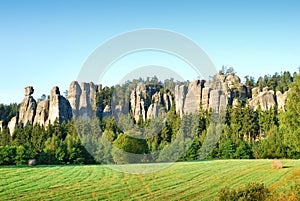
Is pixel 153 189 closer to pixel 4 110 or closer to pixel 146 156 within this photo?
pixel 146 156

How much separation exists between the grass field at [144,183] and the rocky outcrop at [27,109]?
4475 cm

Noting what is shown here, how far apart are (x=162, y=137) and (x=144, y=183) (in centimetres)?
547

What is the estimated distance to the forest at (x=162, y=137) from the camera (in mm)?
28281

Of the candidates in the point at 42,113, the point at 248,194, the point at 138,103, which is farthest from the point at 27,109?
the point at 248,194

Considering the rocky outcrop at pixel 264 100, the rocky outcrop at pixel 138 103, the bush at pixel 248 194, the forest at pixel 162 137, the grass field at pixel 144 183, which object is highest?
the rocky outcrop at pixel 264 100

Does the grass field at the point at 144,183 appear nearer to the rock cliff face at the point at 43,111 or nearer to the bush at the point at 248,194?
the bush at the point at 248,194

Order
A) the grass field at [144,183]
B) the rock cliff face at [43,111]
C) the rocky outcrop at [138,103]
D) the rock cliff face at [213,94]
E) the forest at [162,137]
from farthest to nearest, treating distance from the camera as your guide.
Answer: the rock cliff face at [43,111] → the rock cliff face at [213,94] → the rocky outcrop at [138,103] → the forest at [162,137] → the grass field at [144,183]

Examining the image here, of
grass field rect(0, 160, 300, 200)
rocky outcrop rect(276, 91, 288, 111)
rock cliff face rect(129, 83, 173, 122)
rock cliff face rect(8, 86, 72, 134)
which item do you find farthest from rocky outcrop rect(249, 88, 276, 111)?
grass field rect(0, 160, 300, 200)

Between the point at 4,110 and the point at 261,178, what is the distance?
69636mm

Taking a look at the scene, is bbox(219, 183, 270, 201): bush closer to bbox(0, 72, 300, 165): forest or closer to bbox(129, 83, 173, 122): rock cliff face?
bbox(0, 72, 300, 165): forest

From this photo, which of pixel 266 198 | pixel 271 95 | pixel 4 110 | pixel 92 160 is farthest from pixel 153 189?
pixel 4 110

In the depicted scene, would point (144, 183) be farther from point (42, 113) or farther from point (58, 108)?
point (42, 113)

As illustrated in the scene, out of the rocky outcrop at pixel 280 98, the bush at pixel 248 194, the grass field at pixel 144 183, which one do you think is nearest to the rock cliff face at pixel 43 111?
the rocky outcrop at pixel 280 98

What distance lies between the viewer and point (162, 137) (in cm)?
2955
